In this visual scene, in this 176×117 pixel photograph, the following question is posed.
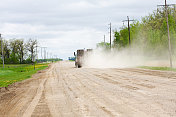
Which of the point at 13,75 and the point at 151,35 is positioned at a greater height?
the point at 151,35

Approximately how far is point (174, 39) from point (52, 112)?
43163 millimetres

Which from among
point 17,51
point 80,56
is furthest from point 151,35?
point 17,51

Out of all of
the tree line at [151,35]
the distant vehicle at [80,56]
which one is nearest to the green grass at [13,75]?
the distant vehicle at [80,56]

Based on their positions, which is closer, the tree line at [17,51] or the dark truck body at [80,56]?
the dark truck body at [80,56]

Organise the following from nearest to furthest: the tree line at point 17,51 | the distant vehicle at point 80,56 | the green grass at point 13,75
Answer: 1. the green grass at point 13,75
2. the distant vehicle at point 80,56
3. the tree line at point 17,51

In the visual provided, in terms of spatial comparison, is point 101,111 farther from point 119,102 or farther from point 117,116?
point 119,102

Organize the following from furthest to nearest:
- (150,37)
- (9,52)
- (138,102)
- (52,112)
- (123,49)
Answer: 1. (9,52)
2. (123,49)
3. (150,37)
4. (138,102)
5. (52,112)

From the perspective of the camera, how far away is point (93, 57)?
169 ft

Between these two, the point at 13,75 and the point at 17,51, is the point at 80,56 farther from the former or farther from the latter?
the point at 17,51

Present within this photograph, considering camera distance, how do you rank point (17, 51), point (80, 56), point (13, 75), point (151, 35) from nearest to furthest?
point (13, 75) → point (80, 56) → point (151, 35) → point (17, 51)

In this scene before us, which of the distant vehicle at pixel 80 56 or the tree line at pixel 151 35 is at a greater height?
the tree line at pixel 151 35

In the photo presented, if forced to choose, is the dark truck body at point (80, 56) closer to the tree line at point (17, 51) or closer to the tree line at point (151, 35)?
the tree line at point (151, 35)

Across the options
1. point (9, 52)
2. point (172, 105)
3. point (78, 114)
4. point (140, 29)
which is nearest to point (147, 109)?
point (172, 105)

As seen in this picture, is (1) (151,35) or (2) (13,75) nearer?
(2) (13,75)
